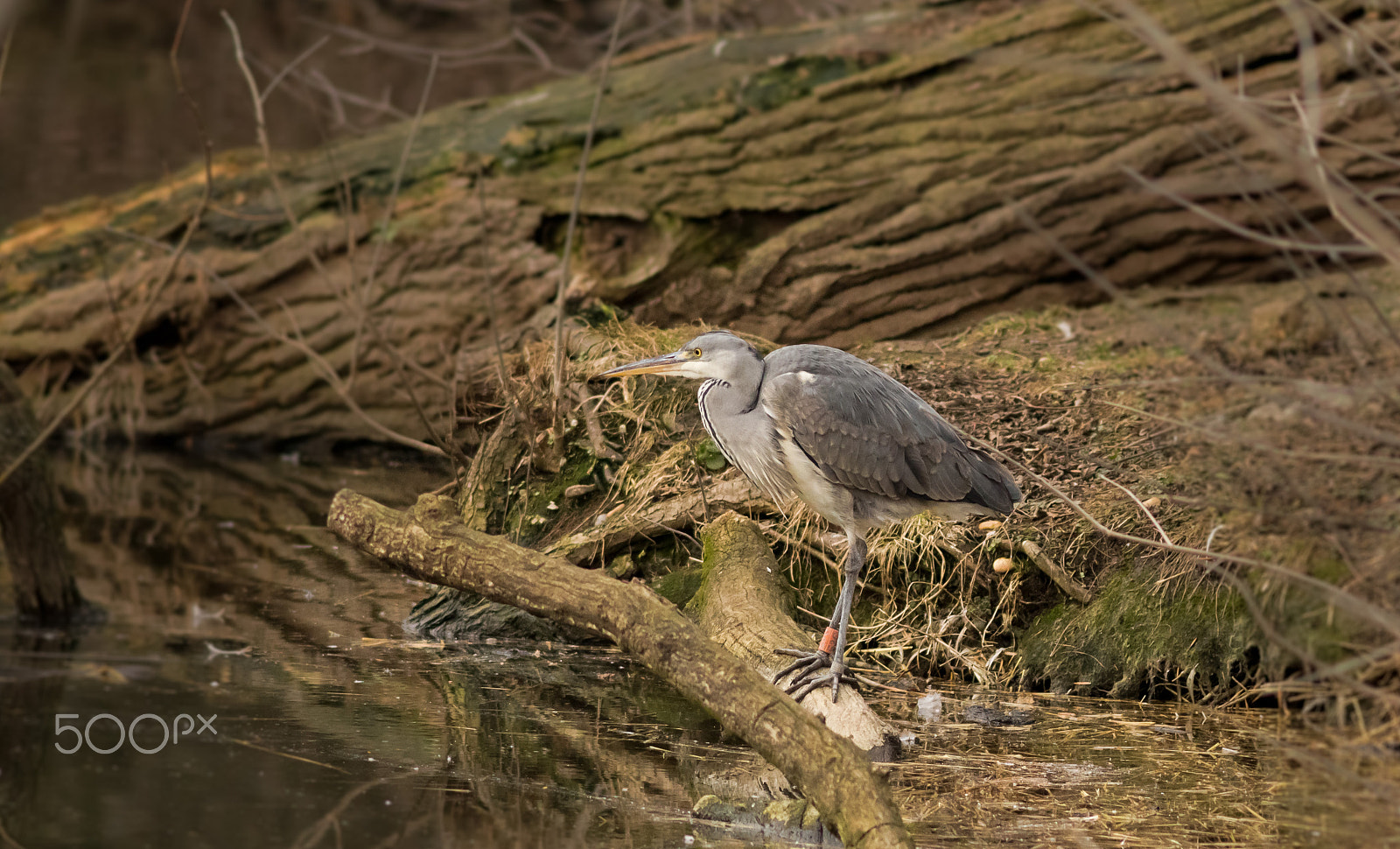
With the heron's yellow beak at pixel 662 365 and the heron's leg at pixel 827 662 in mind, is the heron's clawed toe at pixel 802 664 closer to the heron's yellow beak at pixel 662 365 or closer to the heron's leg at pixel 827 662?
the heron's leg at pixel 827 662

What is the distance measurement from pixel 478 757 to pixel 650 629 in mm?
850

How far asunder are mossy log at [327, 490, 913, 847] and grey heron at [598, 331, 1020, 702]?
0.84 meters

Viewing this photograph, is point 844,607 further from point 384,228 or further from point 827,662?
point 384,228

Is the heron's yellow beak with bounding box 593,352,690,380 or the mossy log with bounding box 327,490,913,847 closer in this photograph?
the mossy log with bounding box 327,490,913,847

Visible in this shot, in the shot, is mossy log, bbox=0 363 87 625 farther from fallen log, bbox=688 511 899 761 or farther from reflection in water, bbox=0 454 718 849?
fallen log, bbox=688 511 899 761

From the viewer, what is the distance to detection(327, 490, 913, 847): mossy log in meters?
2.77

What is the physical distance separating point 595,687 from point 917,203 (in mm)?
4405

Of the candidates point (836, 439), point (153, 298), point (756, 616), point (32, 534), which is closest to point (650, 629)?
point (756, 616)

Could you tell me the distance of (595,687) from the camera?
14.9 ft

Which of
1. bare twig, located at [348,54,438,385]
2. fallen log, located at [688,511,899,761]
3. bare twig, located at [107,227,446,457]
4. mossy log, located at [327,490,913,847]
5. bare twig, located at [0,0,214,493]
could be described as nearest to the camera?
mossy log, located at [327,490,913,847]

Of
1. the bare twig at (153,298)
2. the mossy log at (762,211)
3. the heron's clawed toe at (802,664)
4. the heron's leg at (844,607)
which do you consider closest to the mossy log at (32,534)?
the bare twig at (153,298)

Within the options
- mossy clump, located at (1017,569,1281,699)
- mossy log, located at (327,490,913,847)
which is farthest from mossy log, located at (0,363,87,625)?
mossy clump, located at (1017,569,1281,699)

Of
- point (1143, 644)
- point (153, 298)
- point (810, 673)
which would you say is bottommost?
point (1143, 644)

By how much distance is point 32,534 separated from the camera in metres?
5.18
